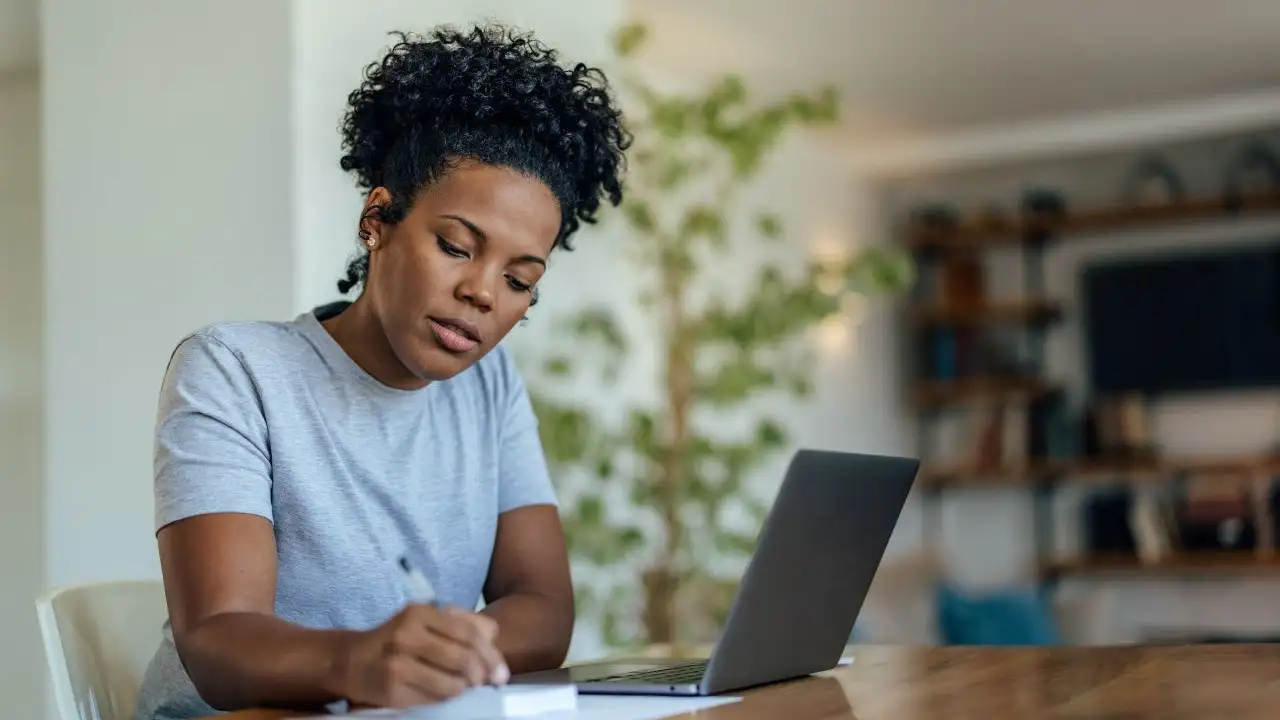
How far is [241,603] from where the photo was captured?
1239 mm

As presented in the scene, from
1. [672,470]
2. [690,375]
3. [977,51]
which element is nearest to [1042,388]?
[977,51]

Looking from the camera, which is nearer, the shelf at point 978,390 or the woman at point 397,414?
the woman at point 397,414

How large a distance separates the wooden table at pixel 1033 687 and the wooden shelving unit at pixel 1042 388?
5.04 metres

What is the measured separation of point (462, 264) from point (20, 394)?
2539 millimetres

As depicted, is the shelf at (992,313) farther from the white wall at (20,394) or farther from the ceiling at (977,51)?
the white wall at (20,394)

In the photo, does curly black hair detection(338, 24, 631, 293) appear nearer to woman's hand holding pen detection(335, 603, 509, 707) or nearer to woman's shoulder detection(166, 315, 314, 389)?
woman's shoulder detection(166, 315, 314, 389)

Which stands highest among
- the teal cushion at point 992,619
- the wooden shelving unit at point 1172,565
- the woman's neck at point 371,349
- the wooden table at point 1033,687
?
the woman's neck at point 371,349

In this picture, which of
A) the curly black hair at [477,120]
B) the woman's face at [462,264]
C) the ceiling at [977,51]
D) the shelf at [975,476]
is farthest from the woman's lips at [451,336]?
the shelf at [975,476]

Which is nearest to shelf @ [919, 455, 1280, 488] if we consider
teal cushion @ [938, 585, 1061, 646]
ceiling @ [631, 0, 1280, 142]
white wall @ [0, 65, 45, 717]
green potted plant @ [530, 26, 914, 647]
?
ceiling @ [631, 0, 1280, 142]

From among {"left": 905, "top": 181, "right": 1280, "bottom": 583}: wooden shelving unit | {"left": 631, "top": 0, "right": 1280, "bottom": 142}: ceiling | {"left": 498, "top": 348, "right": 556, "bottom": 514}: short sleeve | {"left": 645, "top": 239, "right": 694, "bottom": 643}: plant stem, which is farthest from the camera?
{"left": 905, "top": 181, "right": 1280, "bottom": 583}: wooden shelving unit

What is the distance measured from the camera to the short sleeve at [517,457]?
1680 millimetres

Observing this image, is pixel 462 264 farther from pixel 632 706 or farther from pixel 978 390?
pixel 978 390

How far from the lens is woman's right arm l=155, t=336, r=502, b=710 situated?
101 centimetres

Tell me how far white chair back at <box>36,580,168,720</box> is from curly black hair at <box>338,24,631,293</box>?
0.42 m
